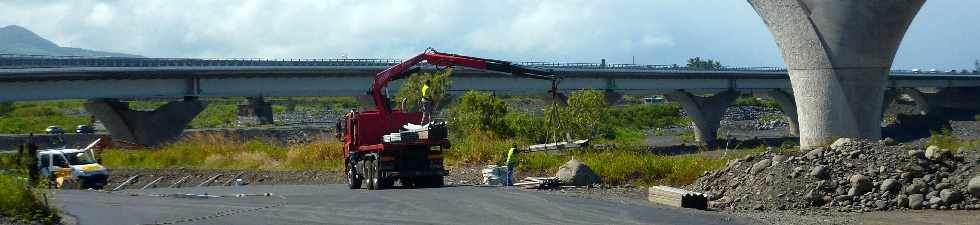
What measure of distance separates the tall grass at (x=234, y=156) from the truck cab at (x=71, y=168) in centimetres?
888

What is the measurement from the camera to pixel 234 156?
5075 cm

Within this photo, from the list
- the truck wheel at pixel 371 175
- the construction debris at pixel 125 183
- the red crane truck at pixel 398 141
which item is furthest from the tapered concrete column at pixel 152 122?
the truck wheel at pixel 371 175

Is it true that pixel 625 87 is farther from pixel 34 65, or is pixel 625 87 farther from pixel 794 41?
pixel 794 41

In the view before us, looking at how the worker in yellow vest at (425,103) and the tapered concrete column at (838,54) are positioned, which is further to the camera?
the tapered concrete column at (838,54)

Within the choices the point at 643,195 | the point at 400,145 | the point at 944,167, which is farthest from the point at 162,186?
the point at 944,167

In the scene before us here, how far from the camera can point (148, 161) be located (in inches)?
2004

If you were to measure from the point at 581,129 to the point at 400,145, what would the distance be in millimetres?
26059

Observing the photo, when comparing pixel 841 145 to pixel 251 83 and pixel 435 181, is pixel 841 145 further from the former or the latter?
pixel 251 83

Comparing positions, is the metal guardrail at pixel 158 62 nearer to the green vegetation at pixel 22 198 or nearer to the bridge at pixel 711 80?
the bridge at pixel 711 80

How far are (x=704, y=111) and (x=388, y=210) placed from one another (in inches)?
2646

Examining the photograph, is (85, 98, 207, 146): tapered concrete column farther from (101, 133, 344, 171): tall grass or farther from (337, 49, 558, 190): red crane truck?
(337, 49, 558, 190): red crane truck

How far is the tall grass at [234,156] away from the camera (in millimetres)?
47281

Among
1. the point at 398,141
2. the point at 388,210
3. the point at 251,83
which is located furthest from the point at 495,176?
the point at 251,83

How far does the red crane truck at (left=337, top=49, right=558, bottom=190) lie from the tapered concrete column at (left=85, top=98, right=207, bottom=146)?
3236 cm
